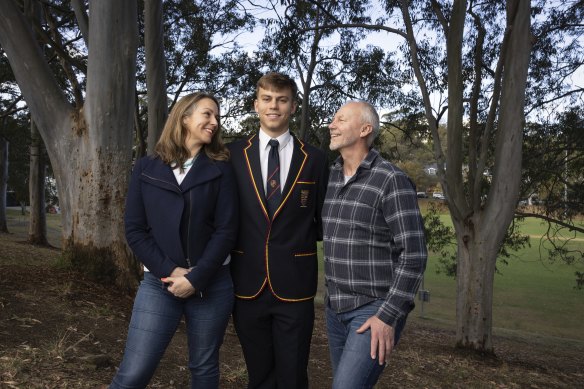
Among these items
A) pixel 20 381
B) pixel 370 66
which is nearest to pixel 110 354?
pixel 20 381

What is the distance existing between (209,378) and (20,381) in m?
1.51

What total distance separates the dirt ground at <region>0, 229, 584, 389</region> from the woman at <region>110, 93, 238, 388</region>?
4.35ft

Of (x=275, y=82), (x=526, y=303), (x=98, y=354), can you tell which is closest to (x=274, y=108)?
(x=275, y=82)

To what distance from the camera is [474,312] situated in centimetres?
1012

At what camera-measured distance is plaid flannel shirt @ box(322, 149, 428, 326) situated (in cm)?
260

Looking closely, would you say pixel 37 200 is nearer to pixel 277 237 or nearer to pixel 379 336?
pixel 277 237

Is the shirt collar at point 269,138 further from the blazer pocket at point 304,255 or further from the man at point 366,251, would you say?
the blazer pocket at point 304,255

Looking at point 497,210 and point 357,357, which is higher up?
point 497,210

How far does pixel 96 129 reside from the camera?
21.6 feet

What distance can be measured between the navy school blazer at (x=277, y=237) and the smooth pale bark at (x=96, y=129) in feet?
12.8

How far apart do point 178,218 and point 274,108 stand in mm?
770

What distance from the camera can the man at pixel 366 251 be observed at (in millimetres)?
2576

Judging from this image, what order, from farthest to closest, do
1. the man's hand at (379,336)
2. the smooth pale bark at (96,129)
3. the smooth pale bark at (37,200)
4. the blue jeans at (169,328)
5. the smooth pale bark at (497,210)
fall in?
the smooth pale bark at (37,200)
the smooth pale bark at (497,210)
the smooth pale bark at (96,129)
the blue jeans at (169,328)
the man's hand at (379,336)

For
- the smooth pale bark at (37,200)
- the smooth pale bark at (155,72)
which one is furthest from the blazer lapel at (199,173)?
the smooth pale bark at (37,200)
